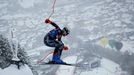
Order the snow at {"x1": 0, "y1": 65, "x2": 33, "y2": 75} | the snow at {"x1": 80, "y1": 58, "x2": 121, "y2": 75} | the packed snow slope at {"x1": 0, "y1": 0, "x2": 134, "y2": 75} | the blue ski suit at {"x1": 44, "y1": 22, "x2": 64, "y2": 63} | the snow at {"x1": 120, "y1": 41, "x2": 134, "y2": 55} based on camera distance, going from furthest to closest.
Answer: the packed snow slope at {"x1": 0, "y1": 0, "x2": 134, "y2": 75} → the snow at {"x1": 120, "y1": 41, "x2": 134, "y2": 55} → the snow at {"x1": 80, "y1": 58, "x2": 121, "y2": 75} → the snow at {"x1": 0, "y1": 65, "x2": 33, "y2": 75} → the blue ski suit at {"x1": 44, "y1": 22, "x2": 64, "y2": 63}

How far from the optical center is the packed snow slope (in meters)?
73.1

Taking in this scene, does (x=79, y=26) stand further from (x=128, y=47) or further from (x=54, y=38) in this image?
(x=54, y=38)

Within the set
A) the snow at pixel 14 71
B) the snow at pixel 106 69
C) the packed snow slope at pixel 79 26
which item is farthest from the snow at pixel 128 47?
the snow at pixel 14 71

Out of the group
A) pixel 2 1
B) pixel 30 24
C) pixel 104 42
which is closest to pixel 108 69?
pixel 104 42

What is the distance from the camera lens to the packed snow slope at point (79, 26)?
7312 cm

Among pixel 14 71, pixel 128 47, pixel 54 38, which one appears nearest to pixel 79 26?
pixel 128 47

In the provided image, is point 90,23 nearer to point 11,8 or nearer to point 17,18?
point 17,18

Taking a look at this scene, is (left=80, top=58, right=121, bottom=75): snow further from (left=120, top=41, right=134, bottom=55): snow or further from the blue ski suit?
the blue ski suit

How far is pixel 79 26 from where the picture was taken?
10744 centimetres

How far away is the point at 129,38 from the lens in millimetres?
84688

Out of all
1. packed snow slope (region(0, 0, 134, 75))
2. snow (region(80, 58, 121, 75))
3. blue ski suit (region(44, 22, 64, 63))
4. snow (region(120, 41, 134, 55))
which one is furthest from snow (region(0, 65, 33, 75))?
snow (region(120, 41, 134, 55))

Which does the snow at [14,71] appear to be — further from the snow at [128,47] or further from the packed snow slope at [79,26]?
the snow at [128,47]

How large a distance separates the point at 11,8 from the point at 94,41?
63.7 metres

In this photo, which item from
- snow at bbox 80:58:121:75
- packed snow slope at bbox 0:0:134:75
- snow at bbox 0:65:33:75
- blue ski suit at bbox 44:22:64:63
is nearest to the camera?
blue ski suit at bbox 44:22:64:63
